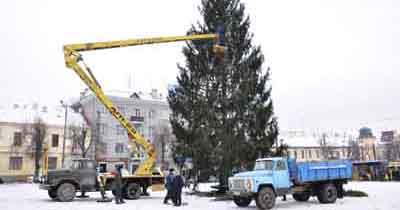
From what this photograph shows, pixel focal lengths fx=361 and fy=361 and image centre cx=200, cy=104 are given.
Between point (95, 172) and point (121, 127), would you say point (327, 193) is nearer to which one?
point (95, 172)

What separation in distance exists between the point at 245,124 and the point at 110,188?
28.9 ft

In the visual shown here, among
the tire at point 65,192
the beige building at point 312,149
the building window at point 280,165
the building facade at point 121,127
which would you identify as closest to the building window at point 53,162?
the building facade at point 121,127

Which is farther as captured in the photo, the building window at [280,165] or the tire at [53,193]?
the tire at [53,193]

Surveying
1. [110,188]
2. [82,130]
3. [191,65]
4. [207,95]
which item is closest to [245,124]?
[207,95]

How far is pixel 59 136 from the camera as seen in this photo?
52.6 meters

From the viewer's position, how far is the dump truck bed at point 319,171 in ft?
56.2

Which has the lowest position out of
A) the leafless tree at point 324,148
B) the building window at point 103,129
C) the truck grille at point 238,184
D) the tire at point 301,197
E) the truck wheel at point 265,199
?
the tire at point 301,197

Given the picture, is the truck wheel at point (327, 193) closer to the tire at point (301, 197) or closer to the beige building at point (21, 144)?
the tire at point (301, 197)

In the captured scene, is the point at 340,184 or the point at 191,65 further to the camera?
the point at 191,65

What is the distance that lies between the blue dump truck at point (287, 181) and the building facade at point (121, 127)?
38.1m

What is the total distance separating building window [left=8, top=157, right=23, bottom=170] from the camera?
48219mm

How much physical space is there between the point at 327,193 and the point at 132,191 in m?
10.7

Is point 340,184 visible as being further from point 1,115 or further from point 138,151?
point 1,115

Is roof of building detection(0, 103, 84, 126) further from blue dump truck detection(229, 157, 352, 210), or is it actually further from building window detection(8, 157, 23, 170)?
blue dump truck detection(229, 157, 352, 210)
